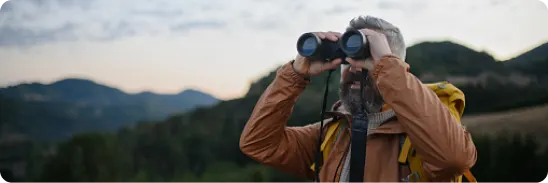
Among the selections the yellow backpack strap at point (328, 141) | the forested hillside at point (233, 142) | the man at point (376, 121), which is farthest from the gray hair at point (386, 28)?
the forested hillside at point (233, 142)

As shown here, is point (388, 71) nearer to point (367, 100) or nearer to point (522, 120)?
point (367, 100)

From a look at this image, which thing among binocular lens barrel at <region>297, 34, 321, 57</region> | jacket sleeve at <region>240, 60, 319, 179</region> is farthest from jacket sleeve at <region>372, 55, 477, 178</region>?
jacket sleeve at <region>240, 60, 319, 179</region>

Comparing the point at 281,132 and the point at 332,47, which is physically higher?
the point at 332,47

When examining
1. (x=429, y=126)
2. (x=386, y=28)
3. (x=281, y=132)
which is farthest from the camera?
(x=281, y=132)

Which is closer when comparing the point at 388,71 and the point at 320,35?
the point at 388,71

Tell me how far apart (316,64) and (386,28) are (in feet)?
0.87

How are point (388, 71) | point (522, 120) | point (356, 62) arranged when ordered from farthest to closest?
point (522, 120)
point (356, 62)
point (388, 71)

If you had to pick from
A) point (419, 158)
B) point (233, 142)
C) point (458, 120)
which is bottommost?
point (233, 142)

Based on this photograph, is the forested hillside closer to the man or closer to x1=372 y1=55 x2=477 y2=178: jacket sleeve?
the man

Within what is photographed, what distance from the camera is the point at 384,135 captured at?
1800 millimetres

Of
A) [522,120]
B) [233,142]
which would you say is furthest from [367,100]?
[233,142]

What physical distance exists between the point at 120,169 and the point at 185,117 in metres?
4.33

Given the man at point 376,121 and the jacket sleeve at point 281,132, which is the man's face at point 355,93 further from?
the jacket sleeve at point 281,132

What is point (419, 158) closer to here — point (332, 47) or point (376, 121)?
point (376, 121)
